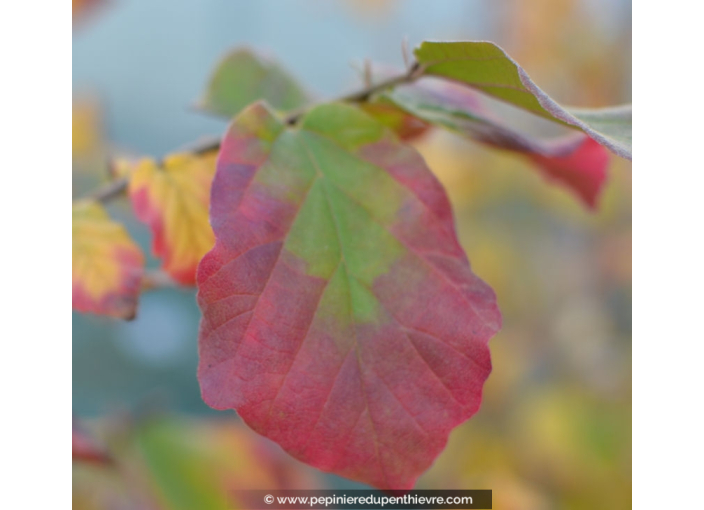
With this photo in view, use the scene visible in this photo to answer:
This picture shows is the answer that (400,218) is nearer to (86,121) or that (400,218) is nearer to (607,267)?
(86,121)

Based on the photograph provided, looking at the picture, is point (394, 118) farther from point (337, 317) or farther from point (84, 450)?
point (84, 450)

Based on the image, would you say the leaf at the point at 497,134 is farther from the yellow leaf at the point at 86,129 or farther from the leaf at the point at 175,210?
the yellow leaf at the point at 86,129

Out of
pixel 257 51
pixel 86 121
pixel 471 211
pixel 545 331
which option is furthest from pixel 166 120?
pixel 257 51

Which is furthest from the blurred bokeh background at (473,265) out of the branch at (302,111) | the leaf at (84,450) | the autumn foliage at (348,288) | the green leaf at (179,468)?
the autumn foliage at (348,288)

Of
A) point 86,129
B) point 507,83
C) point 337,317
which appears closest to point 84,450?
point 337,317

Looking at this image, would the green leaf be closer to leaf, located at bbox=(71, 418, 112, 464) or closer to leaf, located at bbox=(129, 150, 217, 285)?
leaf, located at bbox=(71, 418, 112, 464)

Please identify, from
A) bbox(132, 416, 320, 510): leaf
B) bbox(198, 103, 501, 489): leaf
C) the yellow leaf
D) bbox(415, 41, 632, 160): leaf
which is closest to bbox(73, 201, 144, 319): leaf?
bbox(198, 103, 501, 489): leaf
